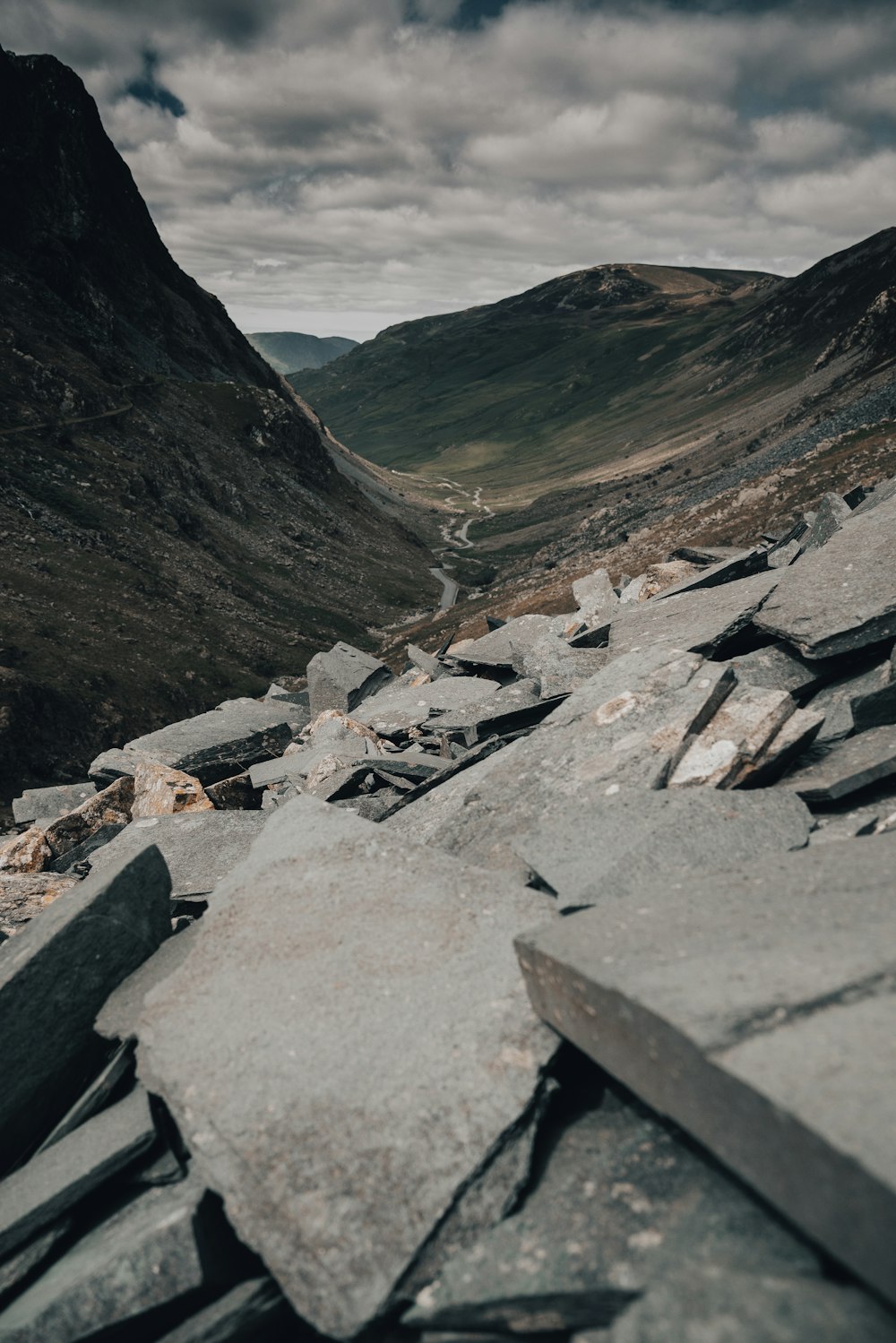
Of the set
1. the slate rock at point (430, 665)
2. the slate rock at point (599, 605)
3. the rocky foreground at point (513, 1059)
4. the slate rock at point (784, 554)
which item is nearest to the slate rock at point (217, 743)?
the slate rock at point (430, 665)

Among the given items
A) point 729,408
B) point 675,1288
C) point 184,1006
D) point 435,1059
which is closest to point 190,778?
point 184,1006

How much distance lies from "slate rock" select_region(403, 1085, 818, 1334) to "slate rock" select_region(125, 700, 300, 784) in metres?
13.2

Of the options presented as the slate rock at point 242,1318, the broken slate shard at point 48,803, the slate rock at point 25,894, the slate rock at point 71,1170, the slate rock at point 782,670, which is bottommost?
the broken slate shard at point 48,803

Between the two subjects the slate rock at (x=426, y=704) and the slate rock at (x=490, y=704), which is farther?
the slate rock at (x=426, y=704)

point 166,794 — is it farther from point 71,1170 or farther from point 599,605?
point 599,605

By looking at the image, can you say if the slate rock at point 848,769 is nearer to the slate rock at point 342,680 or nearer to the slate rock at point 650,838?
the slate rock at point 650,838

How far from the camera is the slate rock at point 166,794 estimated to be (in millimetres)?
13312

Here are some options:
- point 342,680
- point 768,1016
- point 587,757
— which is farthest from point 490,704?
point 768,1016

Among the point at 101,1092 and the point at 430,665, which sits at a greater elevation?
the point at 430,665

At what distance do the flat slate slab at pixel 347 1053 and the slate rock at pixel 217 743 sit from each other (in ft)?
33.7

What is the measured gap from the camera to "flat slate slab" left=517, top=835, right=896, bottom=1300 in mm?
2893

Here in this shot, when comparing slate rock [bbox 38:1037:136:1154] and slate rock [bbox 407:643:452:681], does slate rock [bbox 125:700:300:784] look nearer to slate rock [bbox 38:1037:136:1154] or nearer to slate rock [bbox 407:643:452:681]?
slate rock [bbox 407:643:452:681]

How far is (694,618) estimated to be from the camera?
445 inches

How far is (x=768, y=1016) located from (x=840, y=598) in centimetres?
739
